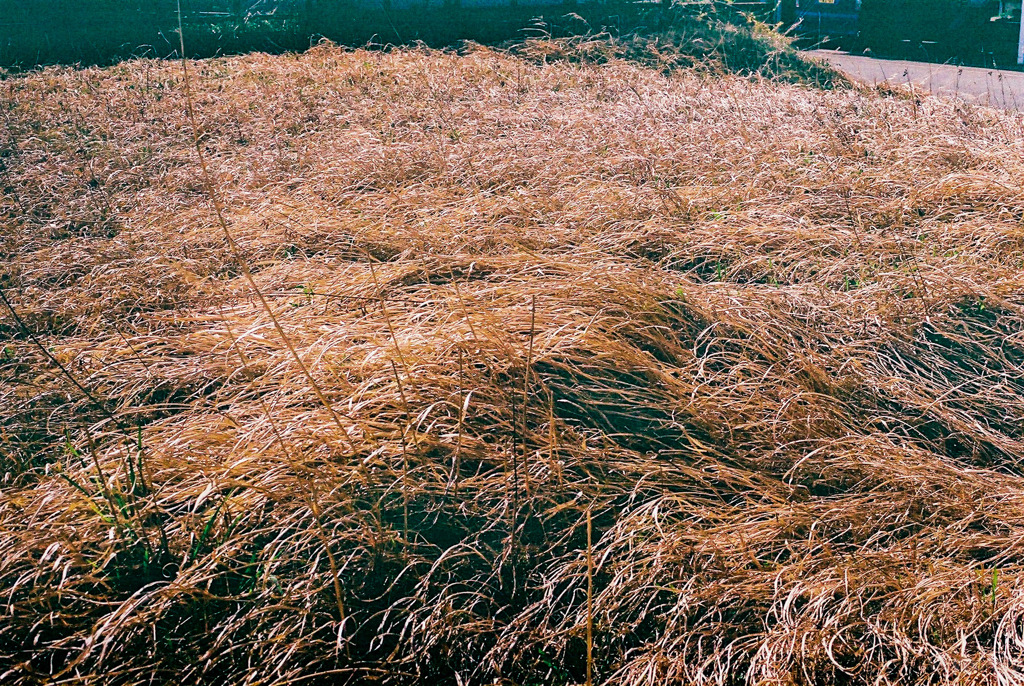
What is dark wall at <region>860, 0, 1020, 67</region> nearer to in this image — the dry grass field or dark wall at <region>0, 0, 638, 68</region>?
dark wall at <region>0, 0, 638, 68</region>

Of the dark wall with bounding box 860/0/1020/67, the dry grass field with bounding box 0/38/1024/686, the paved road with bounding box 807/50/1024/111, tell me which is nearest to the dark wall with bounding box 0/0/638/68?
the paved road with bounding box 807/50/1024/111

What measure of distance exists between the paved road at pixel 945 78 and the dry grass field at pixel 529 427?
2.92 m

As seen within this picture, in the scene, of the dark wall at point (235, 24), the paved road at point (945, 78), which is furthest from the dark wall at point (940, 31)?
the dark wall at point (235, 24)

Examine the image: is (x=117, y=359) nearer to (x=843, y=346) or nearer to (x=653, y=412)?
(x=653, y=412)

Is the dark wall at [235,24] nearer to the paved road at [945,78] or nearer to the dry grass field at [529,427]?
the paved road at [945,78]

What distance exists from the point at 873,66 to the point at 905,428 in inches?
378

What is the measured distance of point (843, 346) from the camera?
2.57 metres

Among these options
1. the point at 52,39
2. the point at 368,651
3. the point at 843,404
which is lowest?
the point at 368,651

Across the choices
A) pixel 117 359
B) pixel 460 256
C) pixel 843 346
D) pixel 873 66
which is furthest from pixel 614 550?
pixel 873 66

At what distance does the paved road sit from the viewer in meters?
6.73

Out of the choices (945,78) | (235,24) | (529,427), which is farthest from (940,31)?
(529,427)

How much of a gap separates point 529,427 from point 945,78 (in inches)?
341

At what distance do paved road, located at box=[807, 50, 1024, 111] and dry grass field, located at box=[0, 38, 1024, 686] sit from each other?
2.92 meters

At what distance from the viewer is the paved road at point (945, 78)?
22.1 feet
